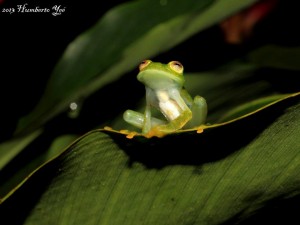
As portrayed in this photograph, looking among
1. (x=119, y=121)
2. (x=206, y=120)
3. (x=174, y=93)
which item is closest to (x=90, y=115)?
(x=119, y=121)

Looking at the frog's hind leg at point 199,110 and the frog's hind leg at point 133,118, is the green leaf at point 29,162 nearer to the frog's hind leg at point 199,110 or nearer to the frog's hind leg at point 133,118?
the frog's hind leg at point 133,118

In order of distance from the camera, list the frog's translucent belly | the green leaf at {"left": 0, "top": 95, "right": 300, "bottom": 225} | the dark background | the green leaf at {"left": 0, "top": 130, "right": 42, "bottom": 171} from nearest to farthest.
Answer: the green leaf at {"left": 0, "top": 95, "right": 300, "bottom": 225}, the green leaf at {"left": 0, "top": 130, "right": 42, "bottom": 171}, the frog's translucent belly, the dark background

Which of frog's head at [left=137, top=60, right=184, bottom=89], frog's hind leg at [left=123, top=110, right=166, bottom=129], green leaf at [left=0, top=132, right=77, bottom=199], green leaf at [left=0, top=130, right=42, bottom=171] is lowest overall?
green leaf at [left=0, top=132, right=77, bottom=199]

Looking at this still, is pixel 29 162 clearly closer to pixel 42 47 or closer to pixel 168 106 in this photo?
pixel 168 106

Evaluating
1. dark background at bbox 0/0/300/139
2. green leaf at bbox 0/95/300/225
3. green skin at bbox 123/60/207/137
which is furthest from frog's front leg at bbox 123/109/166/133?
green leaf at bbox 0/95/300/225

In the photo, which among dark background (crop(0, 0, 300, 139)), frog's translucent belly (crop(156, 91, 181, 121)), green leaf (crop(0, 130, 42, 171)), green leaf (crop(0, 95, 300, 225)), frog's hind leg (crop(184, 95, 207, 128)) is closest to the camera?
green leaf (crop(0, 95, 300, 225))

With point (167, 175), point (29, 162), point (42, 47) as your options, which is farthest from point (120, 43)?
point (167, 175)

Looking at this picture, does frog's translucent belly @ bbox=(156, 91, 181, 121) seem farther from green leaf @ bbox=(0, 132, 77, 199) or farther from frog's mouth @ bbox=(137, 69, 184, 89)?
green leaf @ bbox=(0, 132, 77, 199)
